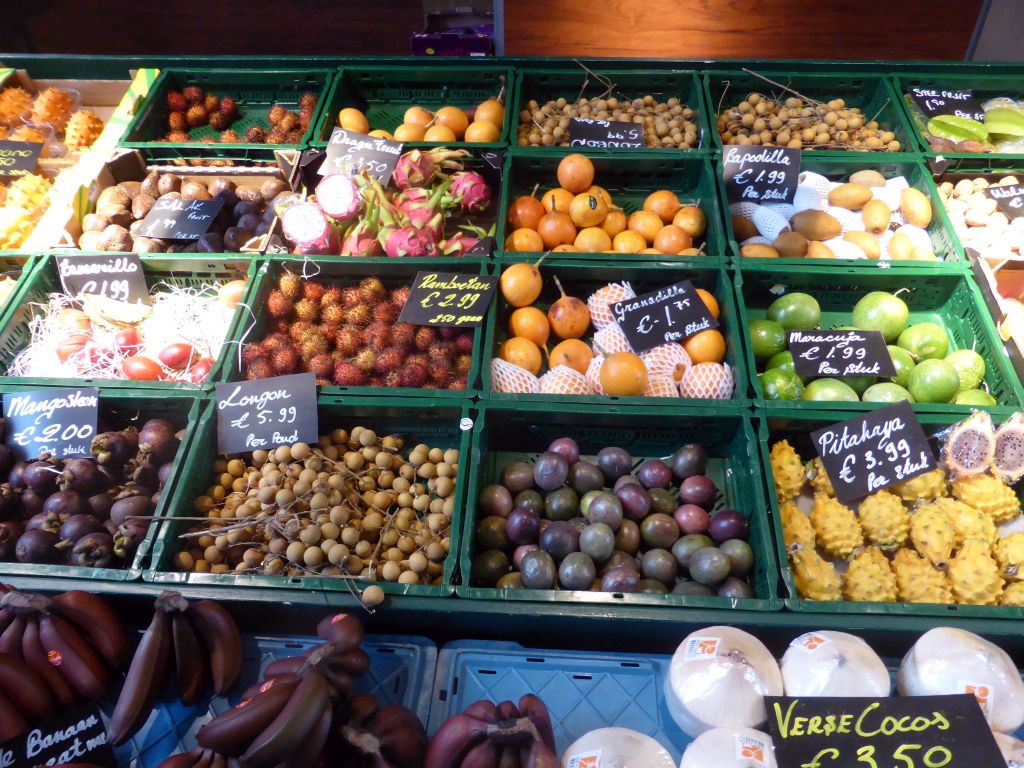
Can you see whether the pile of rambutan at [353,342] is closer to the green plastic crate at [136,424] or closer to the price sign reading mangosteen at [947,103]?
the green plastic crate at [136,424]

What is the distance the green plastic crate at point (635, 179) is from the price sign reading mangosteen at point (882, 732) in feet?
6.21

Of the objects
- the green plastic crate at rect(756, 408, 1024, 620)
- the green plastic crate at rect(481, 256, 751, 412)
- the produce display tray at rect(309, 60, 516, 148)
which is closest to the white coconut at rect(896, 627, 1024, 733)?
the green plastic crate at rect(756, 408, 1024, 620)

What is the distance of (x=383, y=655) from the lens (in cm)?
184

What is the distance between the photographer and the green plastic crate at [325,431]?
6.11 feet

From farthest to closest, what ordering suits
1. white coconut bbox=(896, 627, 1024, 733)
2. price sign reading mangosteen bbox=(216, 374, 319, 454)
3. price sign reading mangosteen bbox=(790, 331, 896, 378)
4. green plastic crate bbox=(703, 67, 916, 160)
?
1. green plastic crate bbox=(703, 67, 916, 160)
2. price sign reading mangosteen bbox=(790, 331, 896, 378)
3. price sign reading mangosteen bbox=(216, 374, 319, 454)
4. white coconut bbox=(896, 627, 1024, 733)

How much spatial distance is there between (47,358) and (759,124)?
3.38 meters

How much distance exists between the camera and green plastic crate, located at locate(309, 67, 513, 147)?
351cm

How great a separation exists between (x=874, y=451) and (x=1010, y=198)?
1634 mm

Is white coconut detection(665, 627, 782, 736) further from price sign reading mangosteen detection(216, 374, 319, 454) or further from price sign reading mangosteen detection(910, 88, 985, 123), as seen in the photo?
price sign reading mangosteen detection(910, 88, 985, 123)

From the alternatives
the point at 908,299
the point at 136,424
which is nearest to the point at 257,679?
the point at 136,424

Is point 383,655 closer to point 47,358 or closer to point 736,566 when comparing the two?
point 736,566

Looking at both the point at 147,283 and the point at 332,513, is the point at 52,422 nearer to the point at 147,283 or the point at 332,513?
the point at 147,283

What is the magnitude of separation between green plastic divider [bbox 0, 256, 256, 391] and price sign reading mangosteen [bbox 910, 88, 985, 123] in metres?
3.41

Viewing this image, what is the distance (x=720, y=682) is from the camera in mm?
1516
